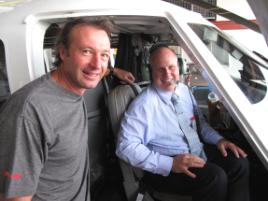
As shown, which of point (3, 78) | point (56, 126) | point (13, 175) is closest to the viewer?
point (13, 175)

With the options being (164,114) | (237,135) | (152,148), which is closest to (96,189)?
(152,148)

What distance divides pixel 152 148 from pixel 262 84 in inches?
31.5

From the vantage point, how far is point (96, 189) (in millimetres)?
2355

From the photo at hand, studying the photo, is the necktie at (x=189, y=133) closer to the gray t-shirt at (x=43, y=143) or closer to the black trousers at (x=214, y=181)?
the black trousers at (x=214, y=181)

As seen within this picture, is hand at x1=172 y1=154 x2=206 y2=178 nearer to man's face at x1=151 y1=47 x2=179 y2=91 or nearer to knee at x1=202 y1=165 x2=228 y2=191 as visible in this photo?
knee at x1=202 y1=165 x2=228 y2=191

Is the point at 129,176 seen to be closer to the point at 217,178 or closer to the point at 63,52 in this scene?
the point at 217,178

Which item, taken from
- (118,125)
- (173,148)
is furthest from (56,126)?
(173,148)

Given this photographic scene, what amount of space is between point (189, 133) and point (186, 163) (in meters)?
0.34

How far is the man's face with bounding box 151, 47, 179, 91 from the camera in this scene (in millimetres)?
2109

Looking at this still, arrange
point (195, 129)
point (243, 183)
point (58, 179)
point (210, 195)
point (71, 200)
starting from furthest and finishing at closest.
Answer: point (195, 129) → point (243, 183) → point (210, 195) → point (71, 200) → point (58, 179)

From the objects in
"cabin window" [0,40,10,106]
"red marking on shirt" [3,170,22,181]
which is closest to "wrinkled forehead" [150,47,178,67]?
"cabin window" [0,40,10,106]

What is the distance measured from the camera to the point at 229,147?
212cm

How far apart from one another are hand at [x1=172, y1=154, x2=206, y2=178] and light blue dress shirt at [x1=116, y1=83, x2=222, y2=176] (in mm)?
39

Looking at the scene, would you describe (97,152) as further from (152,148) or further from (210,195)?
(210,195)
